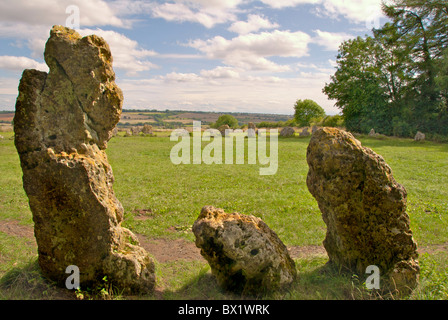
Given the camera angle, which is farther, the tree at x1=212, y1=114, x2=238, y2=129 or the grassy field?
the tree at x1=212, y1=114, x2=238, y2=129

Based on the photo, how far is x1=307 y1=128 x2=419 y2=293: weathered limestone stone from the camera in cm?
628

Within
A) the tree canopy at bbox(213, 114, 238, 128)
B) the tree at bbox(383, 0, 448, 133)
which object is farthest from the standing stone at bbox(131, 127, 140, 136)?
the tree at bbox(383, 0, 448, 133)

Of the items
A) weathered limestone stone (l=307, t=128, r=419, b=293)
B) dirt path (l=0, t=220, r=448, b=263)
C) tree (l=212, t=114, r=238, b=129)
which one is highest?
tree (l=212, t=114, r=238, b=129)

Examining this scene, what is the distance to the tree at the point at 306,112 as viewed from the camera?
6269cm

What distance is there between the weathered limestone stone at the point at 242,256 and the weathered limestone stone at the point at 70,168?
1412 mm

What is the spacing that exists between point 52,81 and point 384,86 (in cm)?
4732

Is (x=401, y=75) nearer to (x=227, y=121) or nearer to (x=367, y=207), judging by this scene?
(x=227, y=121)

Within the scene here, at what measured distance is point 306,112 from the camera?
63.5 m

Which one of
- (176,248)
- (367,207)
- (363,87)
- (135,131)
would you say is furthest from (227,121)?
(367,207)

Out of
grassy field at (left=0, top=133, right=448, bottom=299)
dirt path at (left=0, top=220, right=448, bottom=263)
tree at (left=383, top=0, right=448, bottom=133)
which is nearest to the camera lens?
grassy field at (left=0, top=133, right=448, bottom=299)

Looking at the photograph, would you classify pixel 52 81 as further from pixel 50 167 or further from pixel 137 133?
pixel 137 133

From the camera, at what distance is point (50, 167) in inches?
230

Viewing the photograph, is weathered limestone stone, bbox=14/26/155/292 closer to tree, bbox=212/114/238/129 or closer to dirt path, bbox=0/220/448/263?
dirt path, bbox=0/220/448/263

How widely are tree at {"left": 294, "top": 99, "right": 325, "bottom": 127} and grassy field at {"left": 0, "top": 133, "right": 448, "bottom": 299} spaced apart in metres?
37.9
